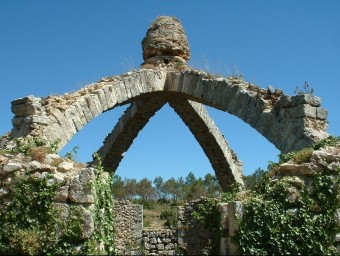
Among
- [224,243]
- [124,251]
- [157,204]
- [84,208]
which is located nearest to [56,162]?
[84,208]

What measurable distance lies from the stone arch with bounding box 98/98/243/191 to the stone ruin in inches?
1.1

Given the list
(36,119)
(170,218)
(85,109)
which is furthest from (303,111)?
(170,218)

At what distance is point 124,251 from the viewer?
1238cm

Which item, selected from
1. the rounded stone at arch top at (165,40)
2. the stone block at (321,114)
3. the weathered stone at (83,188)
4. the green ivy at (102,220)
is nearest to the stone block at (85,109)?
the rounded stone at arch top at (165,40)

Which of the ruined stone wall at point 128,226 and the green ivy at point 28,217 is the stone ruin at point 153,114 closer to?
the ruined stone wall at point 128,226

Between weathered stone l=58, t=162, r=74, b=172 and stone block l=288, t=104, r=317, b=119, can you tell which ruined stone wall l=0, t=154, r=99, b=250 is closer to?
weathered stone l=58, t=162, r=74, b=172

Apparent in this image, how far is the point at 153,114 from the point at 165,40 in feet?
7.48

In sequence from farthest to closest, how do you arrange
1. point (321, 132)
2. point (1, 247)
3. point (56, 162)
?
point (321, 132) < point (56, 162) < point (1, 247)

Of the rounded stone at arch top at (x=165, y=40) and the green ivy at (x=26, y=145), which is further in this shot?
the rounded stone at arch top at (x=165, y=40)

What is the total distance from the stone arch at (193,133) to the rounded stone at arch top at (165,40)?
1.28 m

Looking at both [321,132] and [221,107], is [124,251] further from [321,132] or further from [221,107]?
[321,132]

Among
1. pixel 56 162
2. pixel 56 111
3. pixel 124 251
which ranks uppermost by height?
pixel 56 111

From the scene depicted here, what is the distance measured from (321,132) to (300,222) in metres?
3.11

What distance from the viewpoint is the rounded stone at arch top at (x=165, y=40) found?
1169 cm
